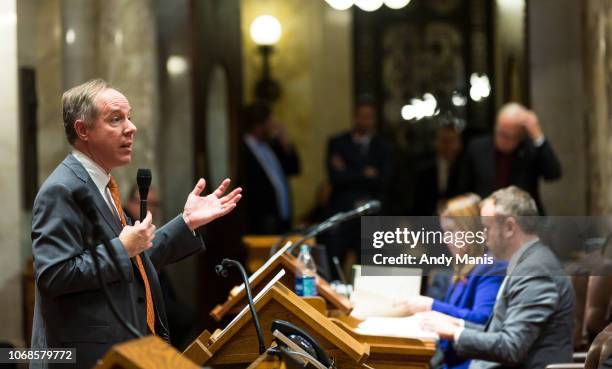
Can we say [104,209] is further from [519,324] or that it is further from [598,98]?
[598,98]

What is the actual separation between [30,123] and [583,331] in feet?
12.5

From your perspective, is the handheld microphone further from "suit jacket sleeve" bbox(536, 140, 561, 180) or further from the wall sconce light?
the wall sconce light

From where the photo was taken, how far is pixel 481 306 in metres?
5.01

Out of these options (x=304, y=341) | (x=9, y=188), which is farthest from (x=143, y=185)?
(x=9, y=188)

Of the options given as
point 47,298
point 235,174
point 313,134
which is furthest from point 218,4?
point 47,298

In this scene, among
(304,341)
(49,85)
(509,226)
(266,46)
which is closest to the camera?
(304,341)

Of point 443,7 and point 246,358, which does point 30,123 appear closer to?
point 246,358

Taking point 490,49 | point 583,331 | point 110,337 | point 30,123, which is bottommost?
point 583,331

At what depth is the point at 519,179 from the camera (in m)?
7.80

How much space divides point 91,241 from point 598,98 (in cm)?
538

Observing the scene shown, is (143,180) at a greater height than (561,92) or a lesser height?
lesser

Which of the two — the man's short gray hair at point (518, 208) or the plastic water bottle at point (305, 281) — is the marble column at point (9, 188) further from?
the man's short gray hair at point (518, 208)

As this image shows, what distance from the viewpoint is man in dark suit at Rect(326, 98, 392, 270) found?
9.70 metres

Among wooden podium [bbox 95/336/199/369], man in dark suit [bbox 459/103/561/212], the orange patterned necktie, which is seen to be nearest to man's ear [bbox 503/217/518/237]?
the orange patterned necktie
